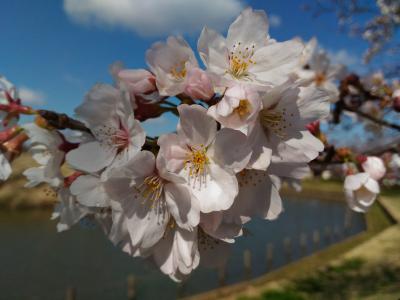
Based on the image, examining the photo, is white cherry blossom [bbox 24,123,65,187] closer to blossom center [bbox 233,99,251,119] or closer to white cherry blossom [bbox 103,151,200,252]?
white cherry blossom [bbox 103,151,200,252]

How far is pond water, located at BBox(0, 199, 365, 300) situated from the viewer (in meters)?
10.9

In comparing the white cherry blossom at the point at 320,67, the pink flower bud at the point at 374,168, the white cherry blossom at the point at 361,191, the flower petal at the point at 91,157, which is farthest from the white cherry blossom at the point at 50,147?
the white cherry blossom at the point at 320,67

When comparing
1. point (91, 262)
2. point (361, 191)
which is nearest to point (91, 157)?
point (361, 191)

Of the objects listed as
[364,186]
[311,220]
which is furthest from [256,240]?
[364,186]

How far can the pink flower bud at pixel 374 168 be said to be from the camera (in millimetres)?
1286

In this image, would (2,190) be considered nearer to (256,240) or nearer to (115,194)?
(256,240)

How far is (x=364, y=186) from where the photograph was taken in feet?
4.12

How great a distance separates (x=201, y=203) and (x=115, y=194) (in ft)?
0.59

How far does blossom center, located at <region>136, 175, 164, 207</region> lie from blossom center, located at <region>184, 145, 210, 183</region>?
69 millimetres

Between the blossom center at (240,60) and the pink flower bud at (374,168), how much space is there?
73cm

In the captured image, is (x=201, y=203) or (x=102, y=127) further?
(x=102, y=127)

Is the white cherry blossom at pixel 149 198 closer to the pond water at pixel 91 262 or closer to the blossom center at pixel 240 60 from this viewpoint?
the blossom center at pixel 240 60

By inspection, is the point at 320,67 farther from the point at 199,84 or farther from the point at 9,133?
the point at 9,133

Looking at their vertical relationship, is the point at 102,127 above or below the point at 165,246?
above
